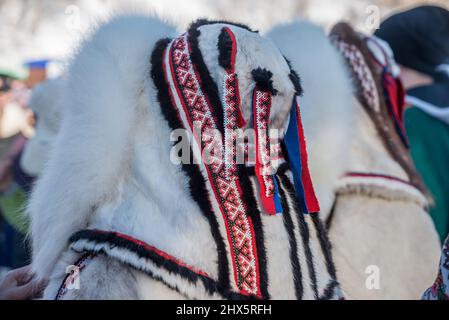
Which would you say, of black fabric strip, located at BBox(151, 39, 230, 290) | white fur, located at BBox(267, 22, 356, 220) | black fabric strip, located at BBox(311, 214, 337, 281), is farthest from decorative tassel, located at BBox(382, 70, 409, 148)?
black fabric strip, located at BBox(151, 39, 230, 290)

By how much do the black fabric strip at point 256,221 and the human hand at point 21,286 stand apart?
14.7 inches

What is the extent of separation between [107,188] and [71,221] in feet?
0.25

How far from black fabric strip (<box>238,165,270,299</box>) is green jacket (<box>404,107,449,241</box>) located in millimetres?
1090

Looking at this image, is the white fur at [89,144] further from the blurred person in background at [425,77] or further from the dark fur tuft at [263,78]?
the blurred person in background at [425,77]

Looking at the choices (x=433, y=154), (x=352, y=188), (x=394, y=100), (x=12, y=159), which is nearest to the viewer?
(x=352, y=188)

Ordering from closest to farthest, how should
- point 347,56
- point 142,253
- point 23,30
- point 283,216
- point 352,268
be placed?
1. point 142,253
2. point 283,216
3. point 352,268
4. point 347,56
5. point 23,30

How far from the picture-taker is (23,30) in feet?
18.0

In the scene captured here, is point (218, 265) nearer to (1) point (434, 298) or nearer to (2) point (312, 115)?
(1) point (434, 298)

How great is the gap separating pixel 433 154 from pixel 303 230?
1.10m

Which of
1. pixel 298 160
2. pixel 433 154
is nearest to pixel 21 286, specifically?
pixel 298 160

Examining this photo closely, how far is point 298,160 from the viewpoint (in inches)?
40.3

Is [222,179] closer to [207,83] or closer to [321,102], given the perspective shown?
[207,83]

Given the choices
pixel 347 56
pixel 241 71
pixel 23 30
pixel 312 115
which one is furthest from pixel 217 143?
pixel 23 30

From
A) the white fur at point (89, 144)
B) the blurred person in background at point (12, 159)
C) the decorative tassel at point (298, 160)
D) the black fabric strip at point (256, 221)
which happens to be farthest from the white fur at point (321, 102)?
the blurred person in background at point (12, 159)
